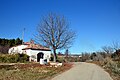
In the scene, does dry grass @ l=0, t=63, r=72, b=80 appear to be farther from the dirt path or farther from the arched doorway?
the arched doorway

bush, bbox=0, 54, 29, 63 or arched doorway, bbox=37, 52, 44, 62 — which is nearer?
bush, bbox=0, 54, 29, 63

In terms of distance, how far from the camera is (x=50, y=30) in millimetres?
44156

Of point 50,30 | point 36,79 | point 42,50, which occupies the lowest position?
point 36,79

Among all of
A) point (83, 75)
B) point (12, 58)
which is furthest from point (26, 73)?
point (12, 58)

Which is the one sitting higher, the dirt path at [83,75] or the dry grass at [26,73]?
the dry grass at [26,73]

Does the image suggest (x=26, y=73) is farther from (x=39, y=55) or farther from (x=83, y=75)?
(x=39, y=55)

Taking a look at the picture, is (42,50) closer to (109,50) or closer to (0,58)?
(0,58)

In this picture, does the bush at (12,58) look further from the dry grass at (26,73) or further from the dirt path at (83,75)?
the dirt path at (83,75)

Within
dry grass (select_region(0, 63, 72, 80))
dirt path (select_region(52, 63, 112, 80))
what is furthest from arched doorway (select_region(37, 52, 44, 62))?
dirt path (select_region(52, 63, 112, 80))

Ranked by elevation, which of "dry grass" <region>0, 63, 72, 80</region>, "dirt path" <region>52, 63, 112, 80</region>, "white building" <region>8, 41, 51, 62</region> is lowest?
"dirt path" <region>52, 63, 112, 80</region>

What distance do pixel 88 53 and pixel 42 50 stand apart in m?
36.9

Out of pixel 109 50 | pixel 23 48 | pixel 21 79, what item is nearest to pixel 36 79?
pixel 21 79

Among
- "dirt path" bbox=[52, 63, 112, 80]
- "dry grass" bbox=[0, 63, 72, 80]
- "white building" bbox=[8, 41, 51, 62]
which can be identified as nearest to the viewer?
"dry grass" bbox=[0, 63, 72, 80]

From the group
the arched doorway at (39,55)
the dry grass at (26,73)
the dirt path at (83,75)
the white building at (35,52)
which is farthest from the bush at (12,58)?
the dirt path at (83,75)
